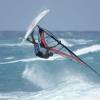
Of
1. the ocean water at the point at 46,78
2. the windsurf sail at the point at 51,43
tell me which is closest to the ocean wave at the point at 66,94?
the ocean water at the point at 46,78

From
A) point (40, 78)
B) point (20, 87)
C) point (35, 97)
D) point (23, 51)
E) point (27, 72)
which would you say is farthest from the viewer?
point (23, 51)

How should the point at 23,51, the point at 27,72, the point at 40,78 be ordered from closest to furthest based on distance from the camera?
the point at 40,78 < the point at 27,72 < the point at 23,51

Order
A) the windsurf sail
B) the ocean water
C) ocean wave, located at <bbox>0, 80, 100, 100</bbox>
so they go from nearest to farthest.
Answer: the windsurf sail < ocean wave, located at <bbox>0, 80, 100, 100</bbox> < the ocean water

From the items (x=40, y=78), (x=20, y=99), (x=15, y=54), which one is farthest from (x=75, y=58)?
(x=15, y=54)

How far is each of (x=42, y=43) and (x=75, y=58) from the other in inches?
80.7

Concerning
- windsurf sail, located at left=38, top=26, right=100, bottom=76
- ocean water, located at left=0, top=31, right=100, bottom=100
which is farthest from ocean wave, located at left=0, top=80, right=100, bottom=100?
windsurf sail, located at left=38, top=26, right=100, bottom=76

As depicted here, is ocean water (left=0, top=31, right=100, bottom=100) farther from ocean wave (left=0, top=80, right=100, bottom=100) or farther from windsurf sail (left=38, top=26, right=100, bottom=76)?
windsurf sail (left=38, top=26, right=100, bottom=76)

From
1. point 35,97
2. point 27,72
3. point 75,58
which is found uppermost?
point 75,58

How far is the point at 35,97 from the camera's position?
38.5 m

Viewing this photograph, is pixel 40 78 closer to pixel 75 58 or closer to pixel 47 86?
pixel 47 86

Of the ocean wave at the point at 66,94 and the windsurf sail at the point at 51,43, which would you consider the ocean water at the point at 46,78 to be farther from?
the windsurf sail at the point at 51,43

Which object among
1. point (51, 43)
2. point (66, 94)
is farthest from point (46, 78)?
point (51, 43)

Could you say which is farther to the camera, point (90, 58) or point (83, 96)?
point (90, 58)

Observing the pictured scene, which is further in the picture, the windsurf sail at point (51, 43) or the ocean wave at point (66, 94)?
the ocean wave at point (66, 94)
